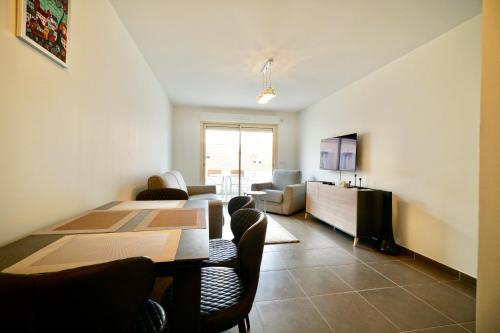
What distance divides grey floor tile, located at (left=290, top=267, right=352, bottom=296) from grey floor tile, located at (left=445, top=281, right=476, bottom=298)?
96 cm

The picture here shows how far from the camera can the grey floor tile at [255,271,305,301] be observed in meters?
1.86

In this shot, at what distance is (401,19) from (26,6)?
2.71 m

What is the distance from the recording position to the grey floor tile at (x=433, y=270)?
218cm

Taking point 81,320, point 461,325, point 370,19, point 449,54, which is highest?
point 370,19

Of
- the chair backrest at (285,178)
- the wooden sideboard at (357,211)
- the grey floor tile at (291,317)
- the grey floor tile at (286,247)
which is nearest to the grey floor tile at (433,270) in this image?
the wooden sideboard at (357,211)

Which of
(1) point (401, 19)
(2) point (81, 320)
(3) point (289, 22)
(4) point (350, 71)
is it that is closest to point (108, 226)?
(2) point (81, 320)

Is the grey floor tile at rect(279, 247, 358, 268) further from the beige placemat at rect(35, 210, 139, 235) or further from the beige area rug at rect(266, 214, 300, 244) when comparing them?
the beige placemat at rect(35, 210, 139, 235)

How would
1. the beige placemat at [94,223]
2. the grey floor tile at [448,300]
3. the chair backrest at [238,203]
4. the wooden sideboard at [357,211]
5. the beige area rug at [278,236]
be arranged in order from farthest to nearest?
the beige area rug at [278,236] < the wooden sideboard at [357,211] < the chair backrest at [238,203] < the grey floor tile at [448,300] < the beige placemat at [94,223]

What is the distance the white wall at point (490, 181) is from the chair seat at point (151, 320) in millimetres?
1572

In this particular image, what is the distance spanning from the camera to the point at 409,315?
64.7 inches

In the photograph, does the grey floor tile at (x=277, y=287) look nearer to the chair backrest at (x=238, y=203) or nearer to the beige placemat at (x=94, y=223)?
the chair backrest at (x=238, y=203)

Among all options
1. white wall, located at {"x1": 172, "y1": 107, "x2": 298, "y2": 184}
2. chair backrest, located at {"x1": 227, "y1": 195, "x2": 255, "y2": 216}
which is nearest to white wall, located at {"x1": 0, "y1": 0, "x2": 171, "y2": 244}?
chair backrest, located at {"x1": 227, "y1": 195, "x2": 255, "y2": 216}

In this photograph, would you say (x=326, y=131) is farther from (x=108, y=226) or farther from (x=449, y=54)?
(x=108, y=226)

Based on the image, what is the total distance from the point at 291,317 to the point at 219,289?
2.72ft
